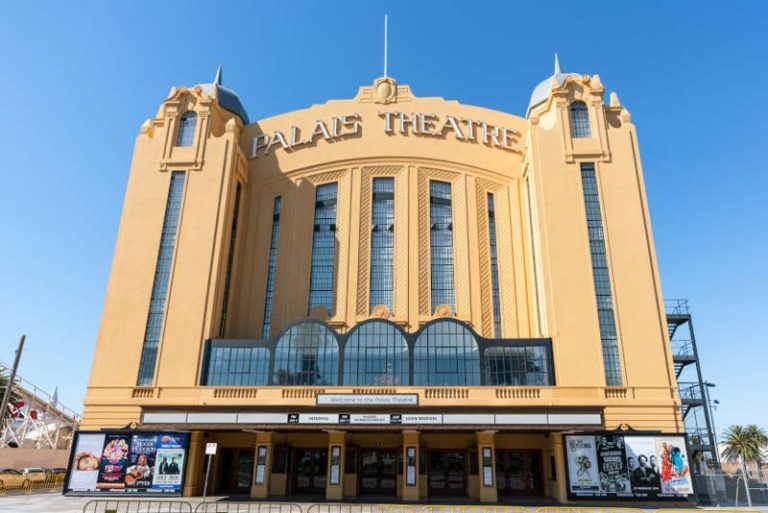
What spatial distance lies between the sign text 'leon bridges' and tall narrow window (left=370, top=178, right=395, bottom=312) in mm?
5263

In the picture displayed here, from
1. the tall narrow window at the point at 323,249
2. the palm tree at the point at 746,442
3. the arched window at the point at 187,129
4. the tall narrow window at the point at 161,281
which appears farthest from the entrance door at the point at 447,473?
the palm tree at the point at 746,442

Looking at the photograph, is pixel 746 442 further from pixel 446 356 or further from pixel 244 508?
pixel 244 508

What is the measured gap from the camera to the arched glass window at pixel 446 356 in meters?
33.2

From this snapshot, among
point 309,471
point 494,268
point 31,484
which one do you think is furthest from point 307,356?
point 31,484

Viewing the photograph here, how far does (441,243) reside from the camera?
141 feet

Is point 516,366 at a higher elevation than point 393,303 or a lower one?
lower

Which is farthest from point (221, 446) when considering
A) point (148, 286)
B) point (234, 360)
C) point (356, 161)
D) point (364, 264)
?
point (356, 161)

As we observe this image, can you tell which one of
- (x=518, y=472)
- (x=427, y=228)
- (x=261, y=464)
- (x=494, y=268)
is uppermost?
(x=427, y=228)

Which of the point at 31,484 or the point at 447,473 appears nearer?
the point at 447,473

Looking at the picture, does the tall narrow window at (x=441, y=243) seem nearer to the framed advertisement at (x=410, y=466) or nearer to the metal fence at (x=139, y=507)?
the framed advertisement at (x=410, y=466)

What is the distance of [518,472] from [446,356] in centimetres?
907

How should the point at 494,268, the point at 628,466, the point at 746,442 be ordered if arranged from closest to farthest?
the point at 628,466, the point at 494,268, the point at 746,442

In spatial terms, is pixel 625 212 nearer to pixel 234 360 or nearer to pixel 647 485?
pixel 647 485

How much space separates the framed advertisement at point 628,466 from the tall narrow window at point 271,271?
23.4 metres
